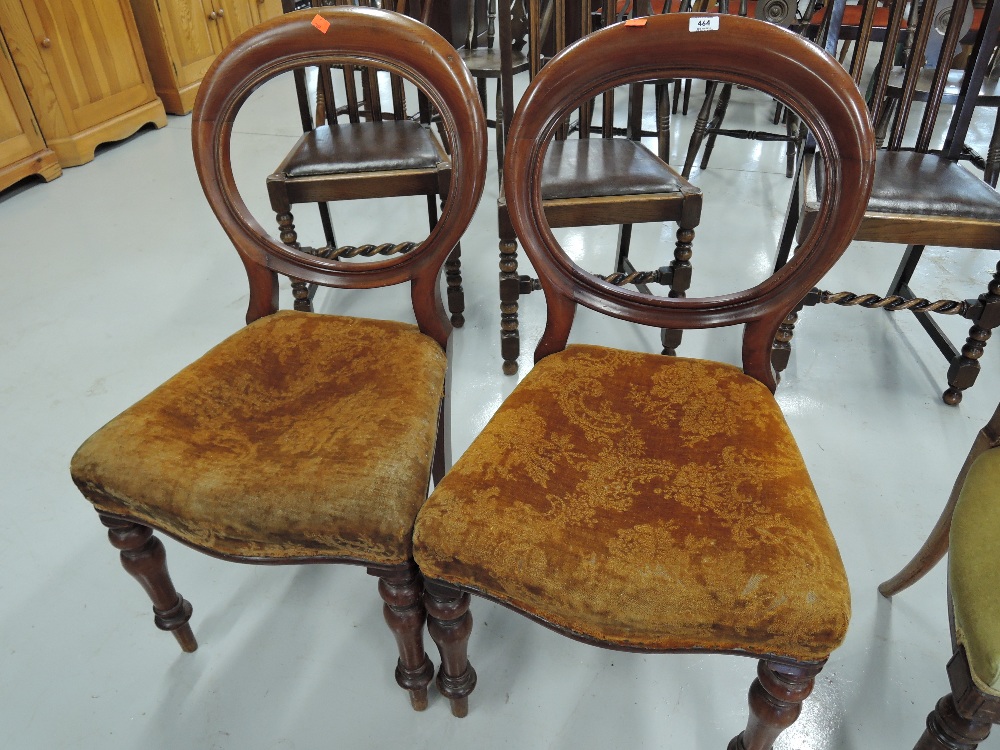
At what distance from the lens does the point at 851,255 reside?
2.22 meters

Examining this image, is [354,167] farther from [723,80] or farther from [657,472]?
[657,472]

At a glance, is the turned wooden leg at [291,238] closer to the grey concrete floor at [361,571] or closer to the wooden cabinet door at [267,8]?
the grey concrete floor at [361,571]

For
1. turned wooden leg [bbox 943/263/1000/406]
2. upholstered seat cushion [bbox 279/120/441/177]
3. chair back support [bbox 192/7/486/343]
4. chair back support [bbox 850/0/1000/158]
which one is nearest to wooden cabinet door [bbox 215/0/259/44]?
upholstered seat cushion [bbox 279/120/441/177]

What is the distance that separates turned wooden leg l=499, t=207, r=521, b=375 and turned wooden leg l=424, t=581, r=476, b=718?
875 mm

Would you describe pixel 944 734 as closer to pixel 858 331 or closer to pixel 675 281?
pixel 675 281

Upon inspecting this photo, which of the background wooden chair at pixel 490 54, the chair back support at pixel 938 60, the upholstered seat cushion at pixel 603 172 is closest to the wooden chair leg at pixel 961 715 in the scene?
the upholstered seat cushion at pixel 603 172

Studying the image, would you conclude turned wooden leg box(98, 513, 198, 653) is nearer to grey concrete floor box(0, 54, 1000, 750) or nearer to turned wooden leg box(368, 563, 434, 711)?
grey concrete floor box(0, 54, 1000, 750)

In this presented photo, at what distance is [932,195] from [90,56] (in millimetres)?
3306

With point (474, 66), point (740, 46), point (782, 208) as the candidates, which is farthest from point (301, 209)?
point (740, 46)

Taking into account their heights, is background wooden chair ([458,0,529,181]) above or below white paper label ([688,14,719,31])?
below

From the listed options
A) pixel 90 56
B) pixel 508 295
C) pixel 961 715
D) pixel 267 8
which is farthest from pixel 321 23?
pixel 267 8

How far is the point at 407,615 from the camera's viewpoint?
85 centimetres

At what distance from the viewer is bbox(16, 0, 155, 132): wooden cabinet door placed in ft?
9.04

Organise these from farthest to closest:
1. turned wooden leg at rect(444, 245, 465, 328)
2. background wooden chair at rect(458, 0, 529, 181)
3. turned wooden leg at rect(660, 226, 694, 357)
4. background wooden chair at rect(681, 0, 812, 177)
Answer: background wooden chair at rect(681, 0, 812, 177) → background wooden chair at rect(458, 0, 529, 181) → turned wooden leg at rect(444, 245, 465, 328) → turned wooden leg at rect(660, 226, 694, 357)
